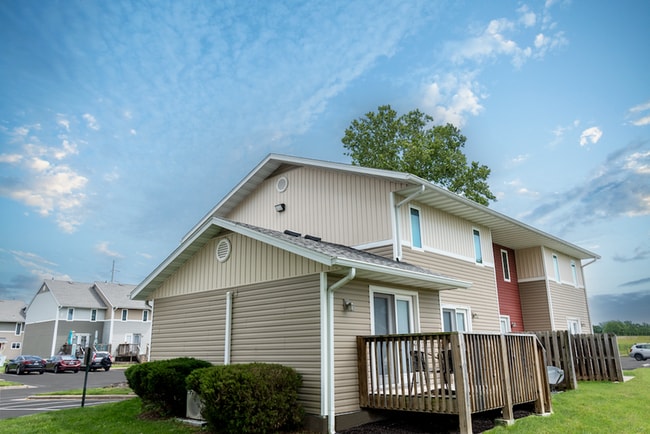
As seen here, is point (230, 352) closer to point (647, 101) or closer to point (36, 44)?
point (36, 44)

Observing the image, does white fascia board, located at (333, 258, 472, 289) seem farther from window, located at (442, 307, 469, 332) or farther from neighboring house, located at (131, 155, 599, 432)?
window, located at (442, 307, 469, 332)

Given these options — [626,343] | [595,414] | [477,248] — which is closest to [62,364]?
[477,248]

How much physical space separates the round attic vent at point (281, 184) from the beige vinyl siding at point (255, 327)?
15.4 ft

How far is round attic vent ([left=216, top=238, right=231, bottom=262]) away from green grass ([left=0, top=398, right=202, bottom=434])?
3.50 metres

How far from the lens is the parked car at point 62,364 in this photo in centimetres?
2967

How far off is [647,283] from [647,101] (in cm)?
1581

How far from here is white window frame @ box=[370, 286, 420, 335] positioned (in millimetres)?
9325

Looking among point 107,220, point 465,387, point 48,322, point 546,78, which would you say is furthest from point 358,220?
point 48,322

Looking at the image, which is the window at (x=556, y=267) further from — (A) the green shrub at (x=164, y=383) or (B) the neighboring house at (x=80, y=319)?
(B) the neighboring house at (x=80, y=319)

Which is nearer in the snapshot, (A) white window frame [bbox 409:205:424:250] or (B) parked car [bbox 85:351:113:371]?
(A) white window frame [bbox 409:205:424:250]

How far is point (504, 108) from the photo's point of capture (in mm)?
16859

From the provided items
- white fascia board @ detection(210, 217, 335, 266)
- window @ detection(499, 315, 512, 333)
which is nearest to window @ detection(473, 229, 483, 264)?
window @ detection(499, 315, 512, 333)

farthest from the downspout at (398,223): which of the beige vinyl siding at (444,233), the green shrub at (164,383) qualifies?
the green shrub at (164,383)

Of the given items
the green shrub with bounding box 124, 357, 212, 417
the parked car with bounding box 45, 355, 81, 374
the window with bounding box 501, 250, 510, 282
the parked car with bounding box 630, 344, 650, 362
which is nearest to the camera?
the green shrub with bounding box 124, 357, 212, 417
